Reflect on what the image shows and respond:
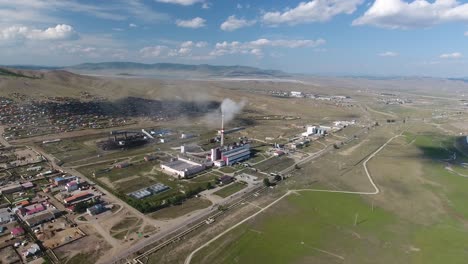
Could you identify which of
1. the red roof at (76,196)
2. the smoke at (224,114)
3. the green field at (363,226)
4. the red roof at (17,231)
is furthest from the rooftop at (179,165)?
the smoke at (224,114)

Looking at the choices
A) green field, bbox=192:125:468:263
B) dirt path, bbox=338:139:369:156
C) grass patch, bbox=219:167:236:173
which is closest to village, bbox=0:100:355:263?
grass patch, bbox=219:167:236:173

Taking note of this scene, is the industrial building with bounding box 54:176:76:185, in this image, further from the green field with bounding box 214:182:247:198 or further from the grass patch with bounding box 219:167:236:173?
the grass patch with bounding box 219:167:236:173

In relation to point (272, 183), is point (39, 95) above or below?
above

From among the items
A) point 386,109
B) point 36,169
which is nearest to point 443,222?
point 36,169

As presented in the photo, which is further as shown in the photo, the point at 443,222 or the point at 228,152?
the point at 228,152

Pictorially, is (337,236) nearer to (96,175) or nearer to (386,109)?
(96,175)

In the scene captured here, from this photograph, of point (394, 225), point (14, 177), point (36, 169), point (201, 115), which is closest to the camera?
point (394, 225)
